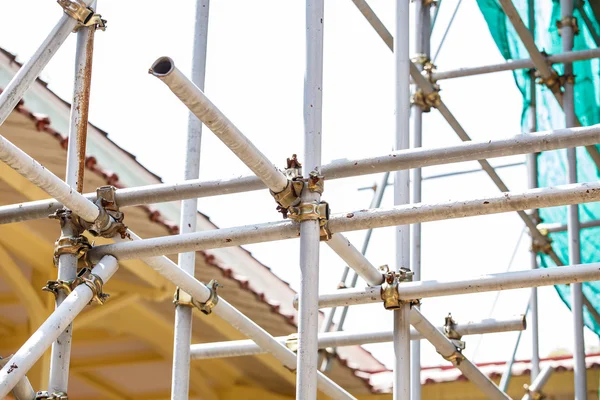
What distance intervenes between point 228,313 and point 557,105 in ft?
14.2

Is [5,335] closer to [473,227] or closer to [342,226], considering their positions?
[473,227]

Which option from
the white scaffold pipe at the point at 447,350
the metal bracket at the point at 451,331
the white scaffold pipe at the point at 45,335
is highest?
the metal bracket at the point at 451,331

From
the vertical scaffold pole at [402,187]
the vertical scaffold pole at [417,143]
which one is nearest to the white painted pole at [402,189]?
the vertical scaffold pole at [402,187]

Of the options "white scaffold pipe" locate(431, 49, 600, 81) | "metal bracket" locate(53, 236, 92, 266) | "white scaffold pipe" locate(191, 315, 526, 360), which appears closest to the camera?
"metal bracket" locate(53, 236, 92, 266)

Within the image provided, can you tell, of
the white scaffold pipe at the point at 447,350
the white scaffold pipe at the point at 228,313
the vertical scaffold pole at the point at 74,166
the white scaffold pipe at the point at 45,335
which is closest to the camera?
the white scaffold pipe at the point at 45,335

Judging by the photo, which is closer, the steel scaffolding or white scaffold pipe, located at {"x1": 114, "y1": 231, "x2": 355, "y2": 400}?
the steel scaffolding

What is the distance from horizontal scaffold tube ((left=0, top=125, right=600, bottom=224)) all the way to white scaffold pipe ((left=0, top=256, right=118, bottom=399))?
387 mm

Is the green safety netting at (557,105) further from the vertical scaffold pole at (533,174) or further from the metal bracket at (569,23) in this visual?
the metal bracket at (569,23)

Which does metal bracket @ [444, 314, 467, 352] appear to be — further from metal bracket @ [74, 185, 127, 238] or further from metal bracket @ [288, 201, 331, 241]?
metal bracket @ [74, 185, 127, 238]

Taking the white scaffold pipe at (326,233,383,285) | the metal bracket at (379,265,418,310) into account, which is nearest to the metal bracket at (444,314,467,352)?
the metal bracket at (379,265,418,310)

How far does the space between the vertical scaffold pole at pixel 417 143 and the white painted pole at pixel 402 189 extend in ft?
2.67

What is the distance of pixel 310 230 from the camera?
5105mm

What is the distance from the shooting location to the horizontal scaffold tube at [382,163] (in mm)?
5070

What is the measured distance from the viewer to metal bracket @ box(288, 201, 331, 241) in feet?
16.8
